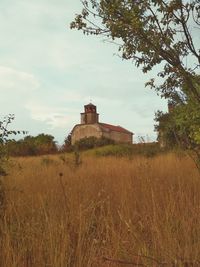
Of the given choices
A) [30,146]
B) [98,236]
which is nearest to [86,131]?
[30,146]

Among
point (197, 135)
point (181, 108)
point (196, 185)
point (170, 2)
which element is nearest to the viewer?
point (170, 2)

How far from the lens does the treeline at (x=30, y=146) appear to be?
507 cm

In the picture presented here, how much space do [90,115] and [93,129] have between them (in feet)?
19.6

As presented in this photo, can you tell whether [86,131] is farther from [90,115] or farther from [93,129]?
[90,115]

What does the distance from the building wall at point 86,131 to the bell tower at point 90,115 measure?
3.14 m

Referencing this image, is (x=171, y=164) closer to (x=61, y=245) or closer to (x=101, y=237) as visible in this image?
(x=101, y=237)

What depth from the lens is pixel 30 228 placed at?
11.3 ft

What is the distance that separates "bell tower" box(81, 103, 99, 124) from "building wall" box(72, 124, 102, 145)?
10.3 feet

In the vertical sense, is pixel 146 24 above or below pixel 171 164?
above

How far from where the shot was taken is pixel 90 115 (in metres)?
70.2

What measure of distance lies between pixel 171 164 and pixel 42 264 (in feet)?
22.5

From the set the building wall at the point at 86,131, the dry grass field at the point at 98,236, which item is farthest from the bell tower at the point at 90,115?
the dry grass field at the point at 98,236

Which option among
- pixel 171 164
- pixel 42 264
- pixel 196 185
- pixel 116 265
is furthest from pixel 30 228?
pixel 171 164

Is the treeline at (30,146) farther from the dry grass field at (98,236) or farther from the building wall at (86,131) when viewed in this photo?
the building wall at (86,131)
